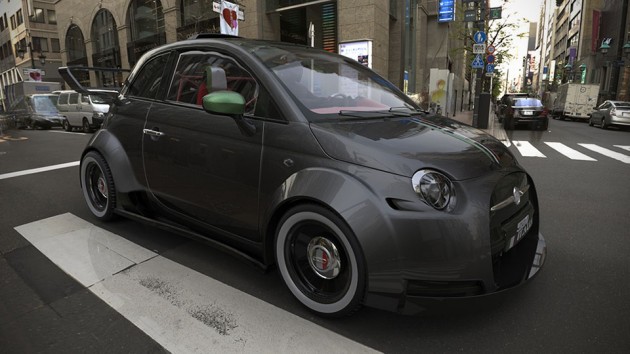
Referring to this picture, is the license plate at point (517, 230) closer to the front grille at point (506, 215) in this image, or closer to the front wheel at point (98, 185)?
the front grille at point (506, 215)

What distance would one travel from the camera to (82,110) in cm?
1655

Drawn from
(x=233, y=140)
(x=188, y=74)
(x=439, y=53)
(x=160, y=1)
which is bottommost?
(x=233, y=140)

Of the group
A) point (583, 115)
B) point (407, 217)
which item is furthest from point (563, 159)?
point (583, 115)

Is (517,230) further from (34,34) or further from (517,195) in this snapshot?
(34,34)

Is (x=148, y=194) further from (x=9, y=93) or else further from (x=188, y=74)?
(x=9, y=93)

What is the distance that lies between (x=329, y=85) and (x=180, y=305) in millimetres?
1862

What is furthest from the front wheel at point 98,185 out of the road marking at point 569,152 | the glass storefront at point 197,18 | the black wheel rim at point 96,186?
the glass storefront at point 197,18

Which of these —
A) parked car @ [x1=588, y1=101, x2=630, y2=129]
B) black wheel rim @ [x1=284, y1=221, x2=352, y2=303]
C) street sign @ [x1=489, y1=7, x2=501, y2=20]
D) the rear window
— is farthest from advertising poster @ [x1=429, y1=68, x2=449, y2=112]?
black wheel rim @ [x1=284, y1=221, x2=352, y2=303]

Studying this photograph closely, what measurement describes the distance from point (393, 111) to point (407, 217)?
1.25m

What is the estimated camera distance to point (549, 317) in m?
2.52

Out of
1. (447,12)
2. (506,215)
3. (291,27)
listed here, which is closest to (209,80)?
(506,215)

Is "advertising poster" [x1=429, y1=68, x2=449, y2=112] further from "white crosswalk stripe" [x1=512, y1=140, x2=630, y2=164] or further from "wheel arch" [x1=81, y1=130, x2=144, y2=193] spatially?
"wheel arch" [x1=81, y1=130, x2=144, y2=193]

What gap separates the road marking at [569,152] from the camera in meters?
9.48

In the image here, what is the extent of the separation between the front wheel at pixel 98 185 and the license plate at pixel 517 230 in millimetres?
3490
